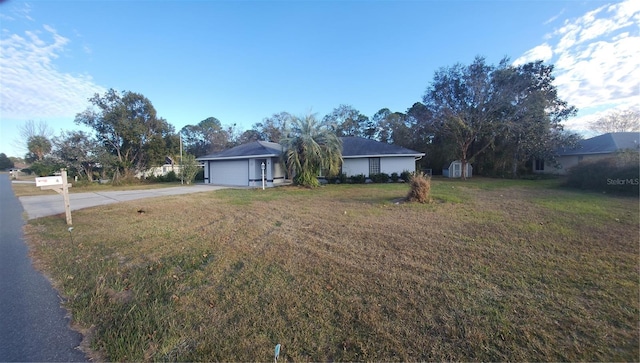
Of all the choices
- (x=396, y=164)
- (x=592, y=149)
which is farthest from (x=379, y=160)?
(x=592, y=149)

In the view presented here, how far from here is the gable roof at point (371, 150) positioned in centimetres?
1892

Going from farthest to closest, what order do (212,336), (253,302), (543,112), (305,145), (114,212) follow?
(543,112)
(305,145)
(114,212)
(253,302)
(212,336)

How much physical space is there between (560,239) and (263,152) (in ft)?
53.0

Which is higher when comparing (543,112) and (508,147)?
(543,112)

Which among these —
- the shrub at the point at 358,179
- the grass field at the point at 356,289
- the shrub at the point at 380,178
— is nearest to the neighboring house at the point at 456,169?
the shrub at the point at 380,178

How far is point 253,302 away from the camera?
271 cm

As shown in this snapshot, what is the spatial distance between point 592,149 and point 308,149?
88.3 feet

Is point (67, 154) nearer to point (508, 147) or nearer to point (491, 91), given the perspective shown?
point (491, 91)

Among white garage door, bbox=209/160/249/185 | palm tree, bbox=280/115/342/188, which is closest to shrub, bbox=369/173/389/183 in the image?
palm tree, bbox=280/115/342/188

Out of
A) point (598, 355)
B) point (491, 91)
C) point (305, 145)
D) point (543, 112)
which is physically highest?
point (491, 91)

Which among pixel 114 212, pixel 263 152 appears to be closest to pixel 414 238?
pixel 114 212

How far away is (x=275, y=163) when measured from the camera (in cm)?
A: 1802

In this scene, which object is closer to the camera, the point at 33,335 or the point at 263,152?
the point at 33,335

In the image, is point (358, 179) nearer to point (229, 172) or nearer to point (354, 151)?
point (354, 151)
